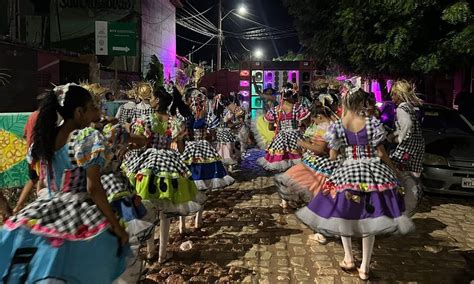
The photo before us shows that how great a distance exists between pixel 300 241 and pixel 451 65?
6.38 m

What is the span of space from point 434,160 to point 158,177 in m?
6.31

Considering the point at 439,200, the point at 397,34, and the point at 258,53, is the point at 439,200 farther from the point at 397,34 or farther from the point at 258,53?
the point at 258,53

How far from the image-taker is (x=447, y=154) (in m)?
9.59

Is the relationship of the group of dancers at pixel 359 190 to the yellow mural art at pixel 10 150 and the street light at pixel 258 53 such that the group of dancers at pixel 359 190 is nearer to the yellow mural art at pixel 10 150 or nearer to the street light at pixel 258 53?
the yellow mural art at pixel 10 150

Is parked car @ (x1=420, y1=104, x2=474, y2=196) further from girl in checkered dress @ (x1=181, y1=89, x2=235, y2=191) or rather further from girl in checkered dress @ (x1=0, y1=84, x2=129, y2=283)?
girl in checkered dress @ (x1=0, y1=84, x2=129, y2=283)

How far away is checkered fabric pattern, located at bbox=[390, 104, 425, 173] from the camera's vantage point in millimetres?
8180

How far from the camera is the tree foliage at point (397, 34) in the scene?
395 inches

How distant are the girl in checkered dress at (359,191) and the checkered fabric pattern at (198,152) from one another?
288 centimetres

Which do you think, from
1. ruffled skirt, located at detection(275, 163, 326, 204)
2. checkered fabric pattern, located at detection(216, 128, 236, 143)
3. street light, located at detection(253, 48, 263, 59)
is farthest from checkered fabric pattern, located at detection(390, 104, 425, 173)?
street light, located at detection(253, 48, 263, 59)

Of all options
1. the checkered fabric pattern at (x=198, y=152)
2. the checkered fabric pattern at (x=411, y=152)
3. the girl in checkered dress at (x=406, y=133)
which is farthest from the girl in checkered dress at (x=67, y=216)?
the checkered fabric pattern at (x=411, y=152)

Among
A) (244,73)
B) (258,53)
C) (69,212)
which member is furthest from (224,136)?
(258,53)

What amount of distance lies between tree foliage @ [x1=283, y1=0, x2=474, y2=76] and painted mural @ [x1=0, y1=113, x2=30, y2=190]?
8126 mm

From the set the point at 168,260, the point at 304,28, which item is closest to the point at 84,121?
the point at 168,260

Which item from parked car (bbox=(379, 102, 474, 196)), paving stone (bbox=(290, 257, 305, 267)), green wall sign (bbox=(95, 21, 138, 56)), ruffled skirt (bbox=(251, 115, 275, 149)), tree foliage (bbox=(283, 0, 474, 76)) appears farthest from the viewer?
green wall sign (bbox=(95, 21, 138, 56))
